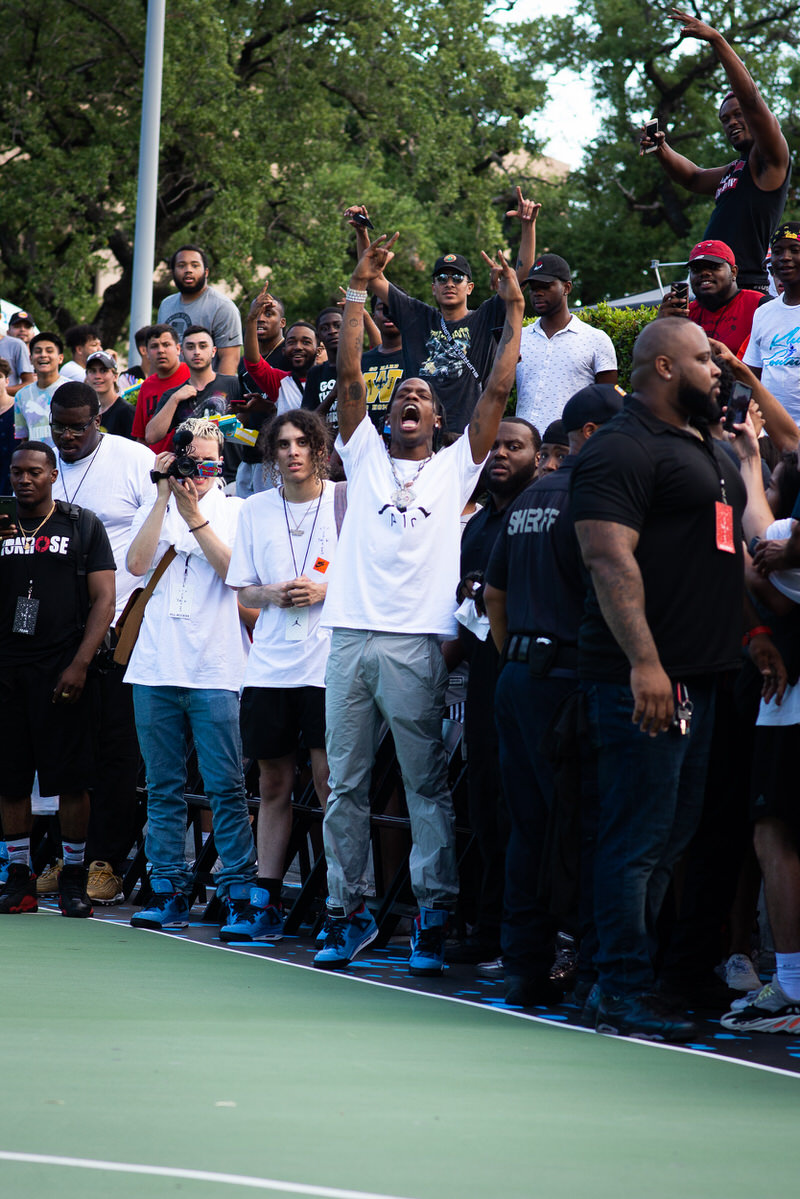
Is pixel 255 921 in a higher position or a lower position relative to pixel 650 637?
lower

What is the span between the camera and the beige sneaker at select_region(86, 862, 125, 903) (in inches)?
327

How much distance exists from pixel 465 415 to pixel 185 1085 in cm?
471

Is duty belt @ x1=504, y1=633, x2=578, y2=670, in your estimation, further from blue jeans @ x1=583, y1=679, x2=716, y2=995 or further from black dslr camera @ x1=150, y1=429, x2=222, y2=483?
black dslr camera @ x1=150, y1=429, x2=222, y2=483

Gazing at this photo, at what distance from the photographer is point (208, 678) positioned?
7445 millimetres

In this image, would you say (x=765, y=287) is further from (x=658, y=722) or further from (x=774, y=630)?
(x=658, y=722)

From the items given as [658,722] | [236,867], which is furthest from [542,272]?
[658,722]

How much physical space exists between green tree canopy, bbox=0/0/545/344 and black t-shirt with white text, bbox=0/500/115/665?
17425 millimetres

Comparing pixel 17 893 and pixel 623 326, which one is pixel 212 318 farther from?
pixel 17 893

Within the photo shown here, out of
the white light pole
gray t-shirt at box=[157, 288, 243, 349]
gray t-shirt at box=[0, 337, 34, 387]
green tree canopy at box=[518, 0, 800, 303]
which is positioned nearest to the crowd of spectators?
gray t-shirt at box=[157, 288, 243, 349]

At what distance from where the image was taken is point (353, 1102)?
4.02m

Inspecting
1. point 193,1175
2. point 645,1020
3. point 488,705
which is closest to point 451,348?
point 488,705

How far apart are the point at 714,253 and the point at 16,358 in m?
7.83

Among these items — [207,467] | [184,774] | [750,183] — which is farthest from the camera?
[750,183]

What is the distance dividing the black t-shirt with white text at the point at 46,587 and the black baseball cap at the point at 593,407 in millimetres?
3000
